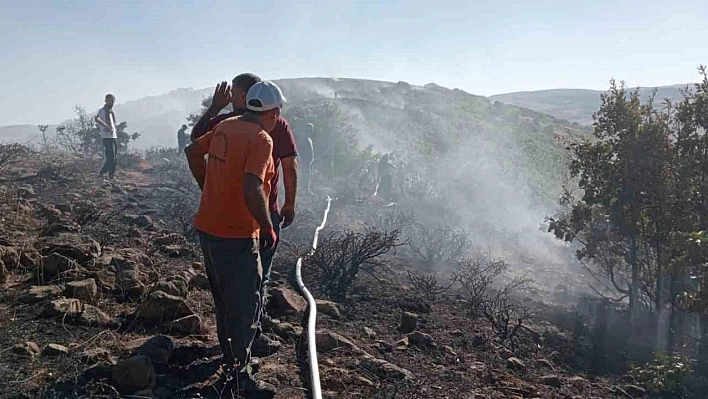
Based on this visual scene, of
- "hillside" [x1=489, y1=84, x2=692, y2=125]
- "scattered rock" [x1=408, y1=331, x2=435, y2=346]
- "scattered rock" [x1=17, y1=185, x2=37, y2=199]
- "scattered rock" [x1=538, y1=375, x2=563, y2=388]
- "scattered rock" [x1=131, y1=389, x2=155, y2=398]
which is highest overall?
"hillside" [x1=489, y1=84, x2=692, y2=125]

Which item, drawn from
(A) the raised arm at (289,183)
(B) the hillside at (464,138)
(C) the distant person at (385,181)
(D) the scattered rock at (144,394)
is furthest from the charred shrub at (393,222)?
(D) the scattered rock at (144,394)

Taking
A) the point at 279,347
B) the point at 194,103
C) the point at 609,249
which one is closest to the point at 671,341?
the point at 609,249

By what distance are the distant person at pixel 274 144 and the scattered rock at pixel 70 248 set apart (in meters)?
1.55

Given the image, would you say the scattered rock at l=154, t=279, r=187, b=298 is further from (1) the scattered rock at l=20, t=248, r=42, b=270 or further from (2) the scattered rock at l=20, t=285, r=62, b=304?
(1) the scattered rock at l=20, t=248, r=42, b=270

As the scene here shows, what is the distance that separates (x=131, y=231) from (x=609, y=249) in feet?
23.6

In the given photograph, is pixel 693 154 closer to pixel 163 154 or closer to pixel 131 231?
pixel 131 231

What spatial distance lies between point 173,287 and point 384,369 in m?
1.73

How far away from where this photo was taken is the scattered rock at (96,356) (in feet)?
10.7

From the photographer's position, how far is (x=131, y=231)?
6523 mm

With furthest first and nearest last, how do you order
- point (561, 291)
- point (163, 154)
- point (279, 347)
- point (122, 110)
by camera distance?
point (122, 110), point (163, 154), point (561, 291), point (279, 347)

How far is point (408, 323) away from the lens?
18.1 ft

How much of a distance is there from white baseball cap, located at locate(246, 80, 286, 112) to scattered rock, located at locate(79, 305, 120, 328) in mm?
1843

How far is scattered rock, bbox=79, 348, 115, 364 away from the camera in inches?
129

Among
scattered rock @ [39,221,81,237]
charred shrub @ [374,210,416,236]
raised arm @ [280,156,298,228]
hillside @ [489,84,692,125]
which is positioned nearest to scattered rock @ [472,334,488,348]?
raised arm @ [280,156,298,228]
